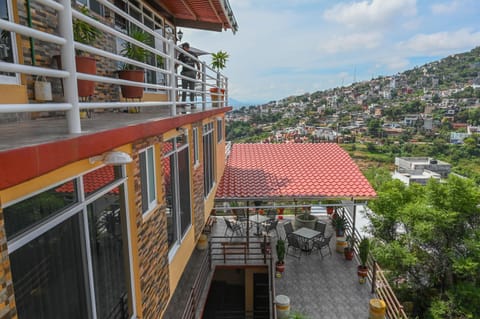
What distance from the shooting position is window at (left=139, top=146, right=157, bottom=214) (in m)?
4.00

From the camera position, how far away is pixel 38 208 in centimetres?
219

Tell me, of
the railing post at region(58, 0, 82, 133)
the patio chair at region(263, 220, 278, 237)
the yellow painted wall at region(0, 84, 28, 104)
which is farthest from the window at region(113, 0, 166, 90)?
the patio chair at region(263, 220, 278, 237)

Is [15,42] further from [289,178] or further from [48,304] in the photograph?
Answer: [289,178]

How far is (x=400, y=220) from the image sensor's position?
14.7m

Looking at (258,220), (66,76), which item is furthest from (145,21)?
(258,220)

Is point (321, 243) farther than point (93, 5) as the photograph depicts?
Yes

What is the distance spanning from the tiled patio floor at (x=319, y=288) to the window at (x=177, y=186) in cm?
302

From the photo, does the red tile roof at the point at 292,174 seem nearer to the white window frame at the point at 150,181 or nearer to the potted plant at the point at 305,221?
the potted plant at the point at 305,221

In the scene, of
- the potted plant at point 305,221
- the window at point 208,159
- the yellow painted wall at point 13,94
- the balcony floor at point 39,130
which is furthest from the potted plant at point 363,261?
the yellow painted wall at point 13,94

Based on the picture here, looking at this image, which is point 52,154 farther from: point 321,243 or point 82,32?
point 321,243

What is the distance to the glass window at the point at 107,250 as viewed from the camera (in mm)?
2933

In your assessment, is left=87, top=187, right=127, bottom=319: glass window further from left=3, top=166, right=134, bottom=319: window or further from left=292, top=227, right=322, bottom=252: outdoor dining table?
left=292, top=227, right=322, bottom=252: outdoor dining table

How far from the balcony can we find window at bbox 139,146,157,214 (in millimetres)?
482

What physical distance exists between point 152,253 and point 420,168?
217 ft
